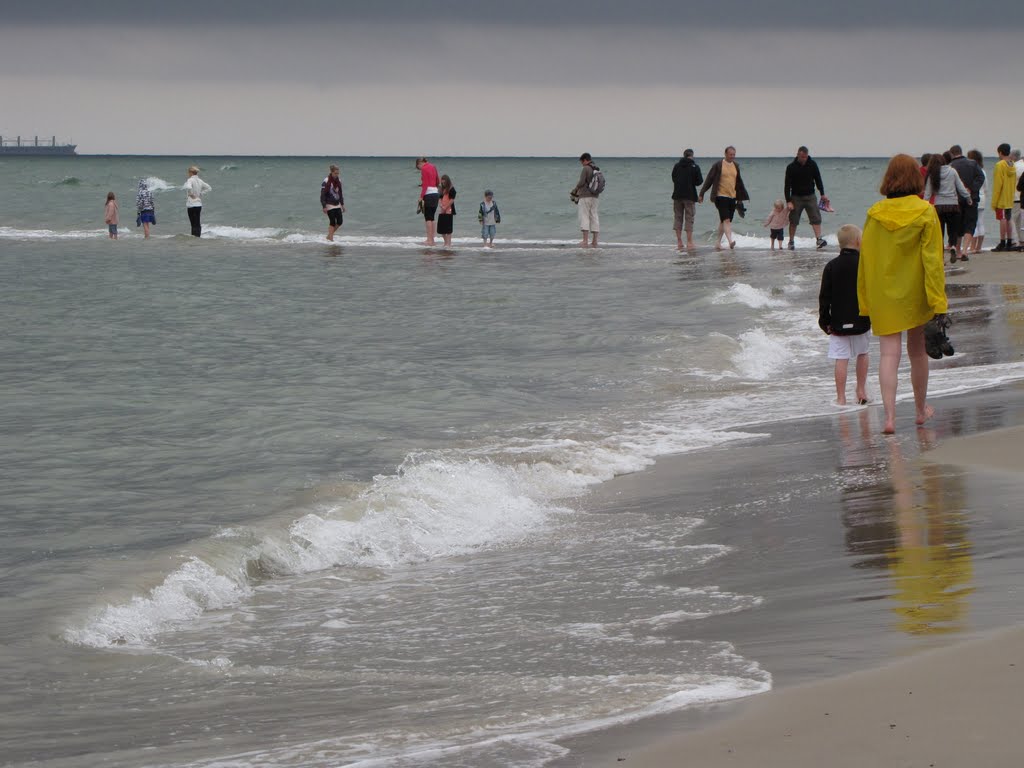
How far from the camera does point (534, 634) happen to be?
5051 millimetres

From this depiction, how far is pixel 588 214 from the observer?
29.4 meters

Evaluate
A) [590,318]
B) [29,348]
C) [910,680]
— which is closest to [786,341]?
[590,318]

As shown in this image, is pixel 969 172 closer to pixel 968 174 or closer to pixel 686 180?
pixel 968 174

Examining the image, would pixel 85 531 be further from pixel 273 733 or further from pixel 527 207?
pixel 527 207

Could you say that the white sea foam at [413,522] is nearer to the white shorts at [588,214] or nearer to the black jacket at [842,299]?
the black jacket at [842,299]

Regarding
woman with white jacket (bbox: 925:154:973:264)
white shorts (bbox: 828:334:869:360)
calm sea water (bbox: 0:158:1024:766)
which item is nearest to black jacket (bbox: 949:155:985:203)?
woman with white jacket (bbox: 925:154:973:264)

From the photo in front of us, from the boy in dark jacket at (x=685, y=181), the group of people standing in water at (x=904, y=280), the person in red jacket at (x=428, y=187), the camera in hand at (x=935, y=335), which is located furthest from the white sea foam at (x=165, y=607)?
the person in red jacket at (x=428, y=187)

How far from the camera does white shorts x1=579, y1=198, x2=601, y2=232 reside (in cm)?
2878

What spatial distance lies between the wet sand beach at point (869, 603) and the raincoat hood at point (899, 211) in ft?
4.32

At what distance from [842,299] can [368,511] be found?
4.40m

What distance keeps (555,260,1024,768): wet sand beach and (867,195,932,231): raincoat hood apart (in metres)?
1.32

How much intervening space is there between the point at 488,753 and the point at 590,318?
14.2 meters

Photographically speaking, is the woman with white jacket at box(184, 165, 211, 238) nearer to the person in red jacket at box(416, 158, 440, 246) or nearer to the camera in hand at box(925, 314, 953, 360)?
the person in red jacket at box(416, 158, 440, 246)

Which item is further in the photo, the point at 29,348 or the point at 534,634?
the point at 29,348
